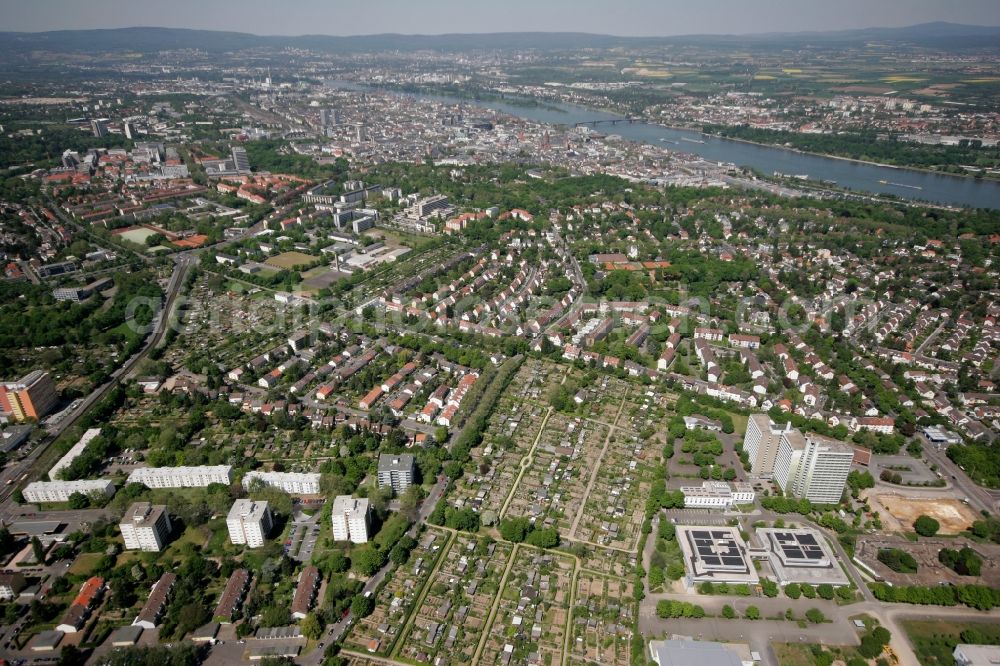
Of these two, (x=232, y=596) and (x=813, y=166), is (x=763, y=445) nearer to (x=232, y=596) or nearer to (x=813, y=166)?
(x=232, y=596)

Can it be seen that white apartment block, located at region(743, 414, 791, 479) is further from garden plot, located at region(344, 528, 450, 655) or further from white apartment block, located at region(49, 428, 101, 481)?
white apartment block, located at region(49, 428, 101, 481)

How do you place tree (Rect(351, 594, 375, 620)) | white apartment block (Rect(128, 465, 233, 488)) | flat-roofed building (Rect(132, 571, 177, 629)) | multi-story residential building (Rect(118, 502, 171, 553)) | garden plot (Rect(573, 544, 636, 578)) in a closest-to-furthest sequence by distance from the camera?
flat-roofed building (Rect(132, 571, 177, 629)) → tree (Rect(351, 594, 375, 620)) → garden plot (Rect(573, 544, 636, 578)) → multi-story residential building (Rect(118, 502, 171, 553)) → white apartment block (Rect(128, 465, 233, 488))

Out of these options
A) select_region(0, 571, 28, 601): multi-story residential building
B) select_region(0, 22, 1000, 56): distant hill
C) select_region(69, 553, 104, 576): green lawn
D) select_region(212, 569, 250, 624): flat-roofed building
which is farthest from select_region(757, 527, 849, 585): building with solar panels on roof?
select_region(0, 22, 1000, 56): distant hill

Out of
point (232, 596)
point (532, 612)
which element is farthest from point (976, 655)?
point (232, 596)

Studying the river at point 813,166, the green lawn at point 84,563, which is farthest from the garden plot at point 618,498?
the river at point 813,166

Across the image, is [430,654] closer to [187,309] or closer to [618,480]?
[618,480]

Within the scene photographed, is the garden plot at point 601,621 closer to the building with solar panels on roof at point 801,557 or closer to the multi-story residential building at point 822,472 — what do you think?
the building with solar panels on roof at point 801,557

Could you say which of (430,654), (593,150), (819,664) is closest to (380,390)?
(430,654)
